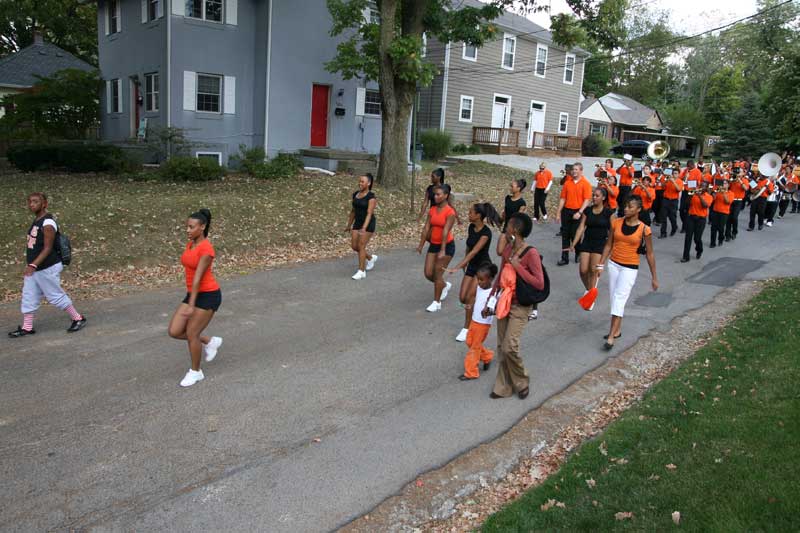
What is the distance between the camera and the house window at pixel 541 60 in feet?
121

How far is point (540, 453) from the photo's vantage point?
17.7 ft

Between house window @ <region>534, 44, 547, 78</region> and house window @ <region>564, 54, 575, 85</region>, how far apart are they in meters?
1.69

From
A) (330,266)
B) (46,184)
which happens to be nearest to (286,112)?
(46,184)

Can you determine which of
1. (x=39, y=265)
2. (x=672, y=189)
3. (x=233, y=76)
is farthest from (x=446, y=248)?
(x=233, y=76)

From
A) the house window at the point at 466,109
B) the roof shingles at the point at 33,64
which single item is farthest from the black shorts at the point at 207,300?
the roof shingles at the point at 33,64

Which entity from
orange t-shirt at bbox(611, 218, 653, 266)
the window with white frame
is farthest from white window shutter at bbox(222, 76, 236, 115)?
orange t-shirt at bbox(611, 218, 653, 266)

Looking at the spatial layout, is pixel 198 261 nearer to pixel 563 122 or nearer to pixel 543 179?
pixel 543 179

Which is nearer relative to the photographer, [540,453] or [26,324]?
[540,453]

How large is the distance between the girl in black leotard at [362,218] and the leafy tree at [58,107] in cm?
1893

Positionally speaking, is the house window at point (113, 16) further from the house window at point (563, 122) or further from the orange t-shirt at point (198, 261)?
the house window at point (563, 122)

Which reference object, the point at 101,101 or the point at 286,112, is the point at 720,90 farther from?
the point at 101,101

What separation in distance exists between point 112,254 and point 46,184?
775cm

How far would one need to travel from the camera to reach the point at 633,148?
44.0 m

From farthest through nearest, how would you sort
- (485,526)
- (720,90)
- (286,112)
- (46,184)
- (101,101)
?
(720,90) < (101,101) < (286,112) < (46,184) < (485,526)
